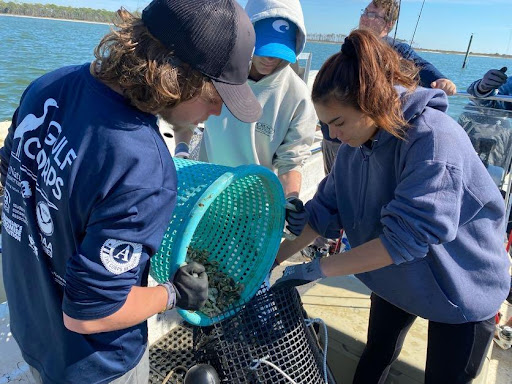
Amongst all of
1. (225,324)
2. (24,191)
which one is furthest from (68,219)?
(225,324)

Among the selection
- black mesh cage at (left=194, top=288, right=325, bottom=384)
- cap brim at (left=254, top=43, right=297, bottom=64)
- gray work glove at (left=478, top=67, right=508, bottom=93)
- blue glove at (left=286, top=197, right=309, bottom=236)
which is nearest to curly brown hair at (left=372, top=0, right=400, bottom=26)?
gray work glove at (left=478, top=67, right=508, bottom=93)

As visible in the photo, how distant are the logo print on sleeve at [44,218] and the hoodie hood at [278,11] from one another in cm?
153

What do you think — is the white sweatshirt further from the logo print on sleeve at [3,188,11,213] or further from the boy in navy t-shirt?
the logo print on sleeve at [3,188,11,213]

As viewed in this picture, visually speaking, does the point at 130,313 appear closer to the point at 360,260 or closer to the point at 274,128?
the point at 360,260

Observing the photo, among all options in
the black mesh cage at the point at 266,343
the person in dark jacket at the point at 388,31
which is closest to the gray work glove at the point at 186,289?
the black mesh cage at the point at 266,343

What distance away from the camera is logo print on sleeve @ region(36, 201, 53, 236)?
1.09m

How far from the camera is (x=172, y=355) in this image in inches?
97.7

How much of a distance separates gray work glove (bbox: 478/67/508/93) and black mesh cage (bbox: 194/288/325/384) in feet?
9.35

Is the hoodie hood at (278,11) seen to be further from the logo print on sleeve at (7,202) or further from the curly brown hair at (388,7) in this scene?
the curly brown hair at (388,7)

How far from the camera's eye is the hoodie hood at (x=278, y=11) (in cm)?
222

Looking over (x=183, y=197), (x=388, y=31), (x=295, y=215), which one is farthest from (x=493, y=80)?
(x=183, y=197)

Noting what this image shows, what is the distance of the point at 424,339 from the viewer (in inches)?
96.3

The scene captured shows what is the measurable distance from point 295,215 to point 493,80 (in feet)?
8.93

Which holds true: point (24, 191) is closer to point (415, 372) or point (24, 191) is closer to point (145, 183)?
point (145, 183)
